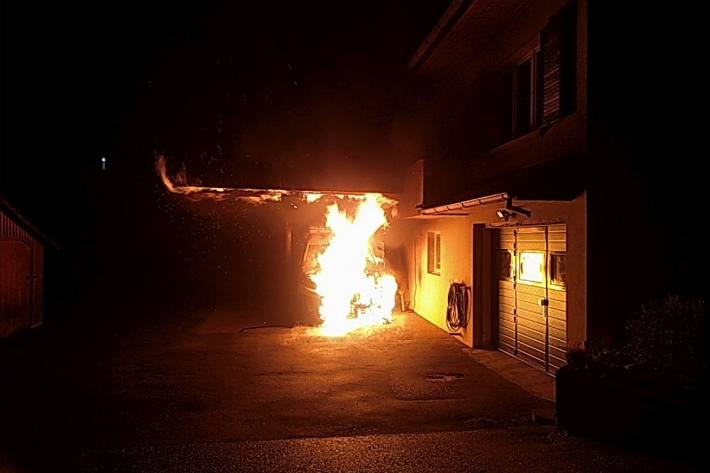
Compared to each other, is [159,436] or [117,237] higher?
[117,237]

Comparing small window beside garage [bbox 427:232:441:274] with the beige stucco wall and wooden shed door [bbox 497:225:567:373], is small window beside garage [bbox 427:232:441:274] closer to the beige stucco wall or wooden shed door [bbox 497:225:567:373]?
the beige stucco wall

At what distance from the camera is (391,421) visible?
6344 millimetres

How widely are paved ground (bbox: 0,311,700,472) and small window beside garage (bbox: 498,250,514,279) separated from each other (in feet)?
5.33

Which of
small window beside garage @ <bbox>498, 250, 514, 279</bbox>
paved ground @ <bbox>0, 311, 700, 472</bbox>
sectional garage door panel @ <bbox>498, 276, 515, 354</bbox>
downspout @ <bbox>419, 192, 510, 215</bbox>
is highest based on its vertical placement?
downspout @ <bbox>419, 192, 510, 215</bbox>

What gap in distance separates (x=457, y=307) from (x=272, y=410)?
5.68 meters

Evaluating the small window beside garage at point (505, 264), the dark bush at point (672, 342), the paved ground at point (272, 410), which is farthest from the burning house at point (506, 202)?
the paved ground at point (272, 410)

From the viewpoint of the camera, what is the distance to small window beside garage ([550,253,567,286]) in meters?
8.14

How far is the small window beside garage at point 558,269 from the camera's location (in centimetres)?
814

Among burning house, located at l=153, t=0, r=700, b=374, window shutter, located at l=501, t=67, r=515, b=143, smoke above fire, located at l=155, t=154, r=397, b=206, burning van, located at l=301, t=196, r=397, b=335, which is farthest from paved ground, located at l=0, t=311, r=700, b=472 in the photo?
smoke above fire, located at l=155, t=154, r=397, b=206

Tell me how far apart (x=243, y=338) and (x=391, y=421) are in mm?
6211

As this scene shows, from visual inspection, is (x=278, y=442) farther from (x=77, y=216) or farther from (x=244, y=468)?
(x=77, y=216)

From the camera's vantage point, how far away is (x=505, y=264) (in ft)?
34.2

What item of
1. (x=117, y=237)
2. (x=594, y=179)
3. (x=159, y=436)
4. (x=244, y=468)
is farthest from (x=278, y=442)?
(x=117, y=237)

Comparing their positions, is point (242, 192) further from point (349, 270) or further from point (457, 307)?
point (457, 307)
